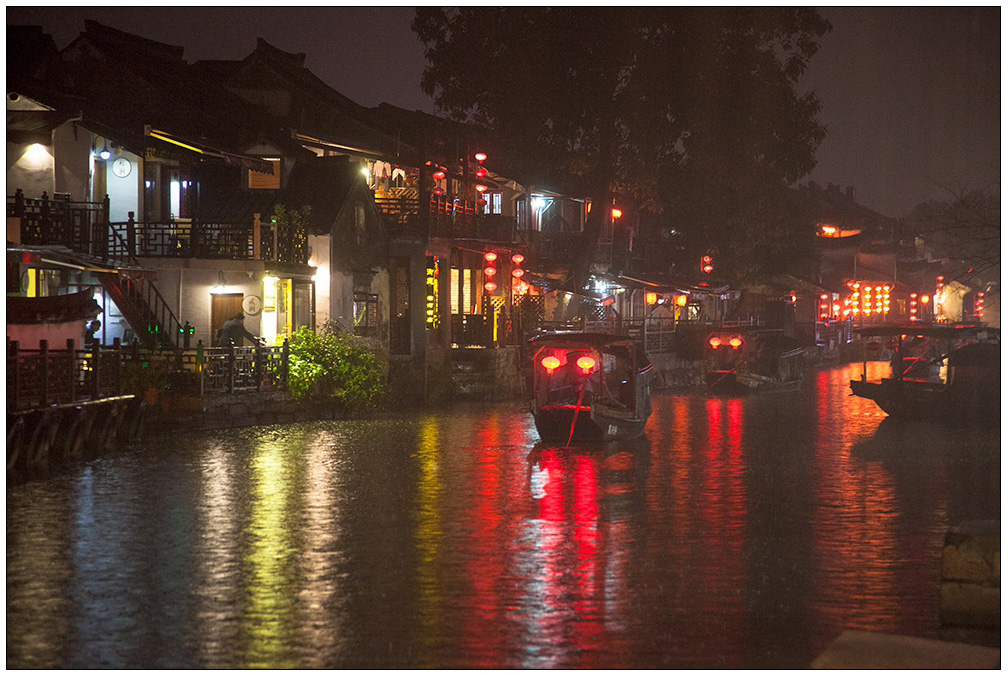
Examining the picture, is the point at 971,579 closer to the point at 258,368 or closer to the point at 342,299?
the point at 258,368

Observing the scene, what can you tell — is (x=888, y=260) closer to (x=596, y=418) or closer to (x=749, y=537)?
(x=596, y=418)

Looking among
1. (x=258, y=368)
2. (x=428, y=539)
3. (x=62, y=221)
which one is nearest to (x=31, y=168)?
(x=62, y=221)

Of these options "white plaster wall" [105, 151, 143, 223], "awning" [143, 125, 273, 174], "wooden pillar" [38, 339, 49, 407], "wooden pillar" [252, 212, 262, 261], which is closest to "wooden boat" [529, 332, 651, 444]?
"wooden pillar" [252, 212, 262, 261]

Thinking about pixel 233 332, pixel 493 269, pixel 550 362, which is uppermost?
pixel 493 269

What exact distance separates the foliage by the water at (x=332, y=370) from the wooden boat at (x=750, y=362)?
61.4 ft

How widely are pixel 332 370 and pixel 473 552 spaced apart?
19.6 m

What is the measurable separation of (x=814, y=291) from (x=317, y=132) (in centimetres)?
3968

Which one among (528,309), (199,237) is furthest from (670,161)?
(199,237)

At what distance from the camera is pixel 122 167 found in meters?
33.4

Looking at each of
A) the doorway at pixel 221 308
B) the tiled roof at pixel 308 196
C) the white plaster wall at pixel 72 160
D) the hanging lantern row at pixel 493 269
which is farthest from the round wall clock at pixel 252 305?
the hanging lantern row at pixel 493 269

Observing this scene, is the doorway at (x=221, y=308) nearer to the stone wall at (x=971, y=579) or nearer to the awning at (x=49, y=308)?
the awning at (x=49, y=308)

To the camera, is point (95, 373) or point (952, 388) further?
point (952, 388)

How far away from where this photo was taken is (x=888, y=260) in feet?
297

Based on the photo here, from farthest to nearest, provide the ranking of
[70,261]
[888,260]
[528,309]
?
[888,260] < [528,309] < [70,261]
